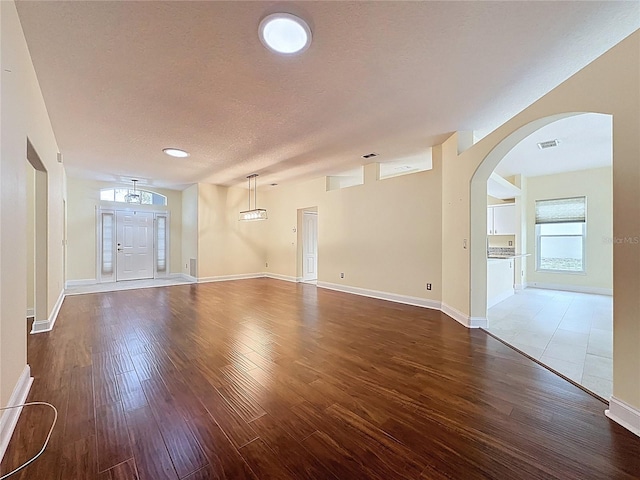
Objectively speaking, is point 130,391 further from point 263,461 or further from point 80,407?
point 263,461

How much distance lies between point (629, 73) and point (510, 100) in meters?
1.35

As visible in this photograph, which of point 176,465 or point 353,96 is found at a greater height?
point 353,96

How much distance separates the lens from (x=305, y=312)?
4477mm

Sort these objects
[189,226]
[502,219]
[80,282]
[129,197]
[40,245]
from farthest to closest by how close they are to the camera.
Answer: [189,226] < [129,197] < [502,219] < [80,282] < [40,245]

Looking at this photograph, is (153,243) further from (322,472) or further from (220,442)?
(322,472)

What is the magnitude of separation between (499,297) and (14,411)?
6.69 metres

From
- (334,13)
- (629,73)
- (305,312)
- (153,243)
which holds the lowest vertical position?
(305,312)

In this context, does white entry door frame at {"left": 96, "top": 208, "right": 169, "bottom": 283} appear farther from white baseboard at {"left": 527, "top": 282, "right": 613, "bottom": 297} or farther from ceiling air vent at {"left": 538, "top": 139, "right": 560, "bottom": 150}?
white baseboard at {"left": 527, "top": 282, "right": 613, "bottom": 297}

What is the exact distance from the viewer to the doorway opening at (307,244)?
→ 7727 millimetres

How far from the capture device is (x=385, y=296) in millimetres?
5453

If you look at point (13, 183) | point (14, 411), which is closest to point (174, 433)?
point (14, 411)

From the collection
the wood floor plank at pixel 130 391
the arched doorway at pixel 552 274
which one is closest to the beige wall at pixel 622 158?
the arched doorway at pixel 552 274

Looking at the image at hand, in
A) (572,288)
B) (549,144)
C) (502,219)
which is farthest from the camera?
(502,219)

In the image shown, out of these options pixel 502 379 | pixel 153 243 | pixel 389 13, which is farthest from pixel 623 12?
pixel 153 243
